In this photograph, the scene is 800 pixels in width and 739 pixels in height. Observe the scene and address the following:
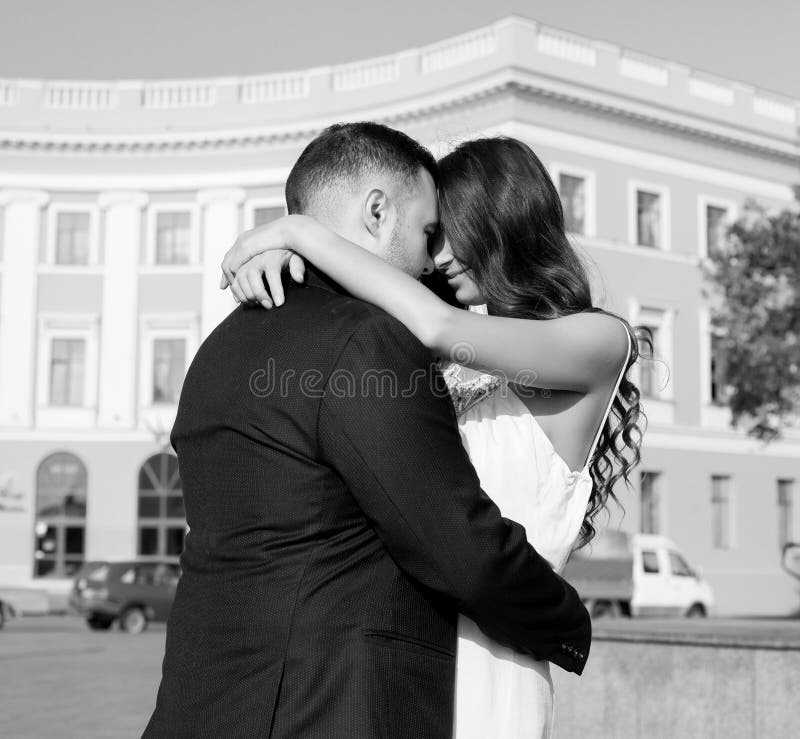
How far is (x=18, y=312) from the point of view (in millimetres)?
37156

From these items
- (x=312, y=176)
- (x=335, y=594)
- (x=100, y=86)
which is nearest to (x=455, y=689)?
(x=335, y=594)

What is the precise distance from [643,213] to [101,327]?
1494cm

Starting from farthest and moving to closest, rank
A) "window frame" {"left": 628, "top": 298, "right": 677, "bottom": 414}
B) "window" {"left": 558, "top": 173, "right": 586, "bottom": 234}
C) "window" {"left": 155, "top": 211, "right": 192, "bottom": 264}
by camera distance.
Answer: "window" {"left": 155, "top": 211, "right": 192, "bottom": 264} < "window frame" {"left": 628, "top": 298, "right": 677, "bottom": 414} < "window" {"left": 558, "top": 173, "right": 586, "bottom": 234}

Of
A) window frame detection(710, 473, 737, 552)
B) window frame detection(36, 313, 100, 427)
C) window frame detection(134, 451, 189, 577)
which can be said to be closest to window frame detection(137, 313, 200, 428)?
window frame detection(36, 313, 100, 427)

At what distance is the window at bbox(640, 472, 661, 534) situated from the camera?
34053 millimetres

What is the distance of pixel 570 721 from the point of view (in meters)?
7.04

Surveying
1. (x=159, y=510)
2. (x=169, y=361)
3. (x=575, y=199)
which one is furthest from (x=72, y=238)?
(x=575, y=199)

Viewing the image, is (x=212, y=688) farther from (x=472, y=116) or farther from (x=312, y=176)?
(x=472, y=116)

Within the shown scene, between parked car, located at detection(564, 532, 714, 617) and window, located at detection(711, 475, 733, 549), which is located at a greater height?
window, located at detection(711, 475, 733, 549)

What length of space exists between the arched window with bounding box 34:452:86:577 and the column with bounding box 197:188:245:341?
5.06 metres

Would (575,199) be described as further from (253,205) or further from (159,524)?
(159,524)

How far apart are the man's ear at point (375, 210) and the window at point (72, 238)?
119 ft

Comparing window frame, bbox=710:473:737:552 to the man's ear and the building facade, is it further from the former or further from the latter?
the man's ear

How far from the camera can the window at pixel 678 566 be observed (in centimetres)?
2870
